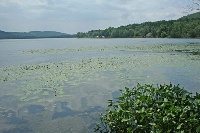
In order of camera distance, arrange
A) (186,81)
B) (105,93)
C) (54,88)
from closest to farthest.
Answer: (105,93), (54,88), (186,81)

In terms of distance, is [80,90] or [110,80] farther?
[110,80]

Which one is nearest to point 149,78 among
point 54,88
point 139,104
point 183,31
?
point 54,88

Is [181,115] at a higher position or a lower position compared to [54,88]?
higher

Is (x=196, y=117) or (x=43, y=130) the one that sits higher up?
(x=196, y=117)

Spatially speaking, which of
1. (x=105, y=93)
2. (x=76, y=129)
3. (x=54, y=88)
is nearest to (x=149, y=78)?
(x=105, y=93)

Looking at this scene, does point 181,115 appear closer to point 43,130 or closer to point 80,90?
point 43,130

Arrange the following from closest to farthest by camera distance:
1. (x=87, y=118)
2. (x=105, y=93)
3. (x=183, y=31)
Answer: (x=87, y=118) → (x=105, y=93) → (x=183, y=31)

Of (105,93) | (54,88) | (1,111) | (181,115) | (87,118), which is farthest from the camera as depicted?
(54,88)

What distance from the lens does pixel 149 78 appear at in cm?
2292

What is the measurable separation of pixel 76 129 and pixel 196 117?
6.29m

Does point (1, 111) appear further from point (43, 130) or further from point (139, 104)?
point (139, 104)

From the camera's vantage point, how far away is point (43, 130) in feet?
38.6

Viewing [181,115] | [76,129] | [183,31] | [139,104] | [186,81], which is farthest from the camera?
[183,31]

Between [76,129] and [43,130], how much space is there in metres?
1.45
